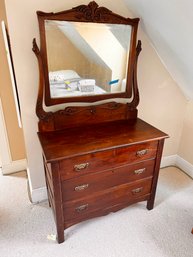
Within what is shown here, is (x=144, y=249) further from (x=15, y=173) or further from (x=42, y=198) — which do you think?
(x=15, y=173)

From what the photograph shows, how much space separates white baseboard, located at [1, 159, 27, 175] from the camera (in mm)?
2236

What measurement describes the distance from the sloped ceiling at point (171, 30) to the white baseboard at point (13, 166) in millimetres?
1944

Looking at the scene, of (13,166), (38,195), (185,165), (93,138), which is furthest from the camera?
(185,165)

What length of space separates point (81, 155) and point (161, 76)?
1242mm

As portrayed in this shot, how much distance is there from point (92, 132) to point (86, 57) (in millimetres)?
605

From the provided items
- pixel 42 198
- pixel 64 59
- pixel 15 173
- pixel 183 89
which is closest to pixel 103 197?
pixel 42 198

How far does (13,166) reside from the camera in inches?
89.1

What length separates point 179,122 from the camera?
7.59 ft

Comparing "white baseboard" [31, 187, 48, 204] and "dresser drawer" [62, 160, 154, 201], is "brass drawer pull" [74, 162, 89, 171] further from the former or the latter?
"white baseboard" [31, 187, 48, 204]

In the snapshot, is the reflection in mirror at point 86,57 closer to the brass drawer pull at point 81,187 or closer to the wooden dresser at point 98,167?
the wooden dresser at point 98,167

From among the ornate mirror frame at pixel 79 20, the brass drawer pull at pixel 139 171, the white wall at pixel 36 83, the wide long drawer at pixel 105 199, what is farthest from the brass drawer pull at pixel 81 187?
the ornate mirror frame at pixel 79 20

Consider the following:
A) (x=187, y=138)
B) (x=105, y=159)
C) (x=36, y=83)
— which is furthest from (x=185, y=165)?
(x=36, y=83)

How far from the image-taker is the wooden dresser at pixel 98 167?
1288 millimetres

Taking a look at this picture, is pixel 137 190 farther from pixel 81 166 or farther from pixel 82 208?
pixel 81 166
